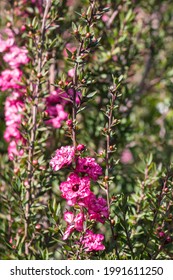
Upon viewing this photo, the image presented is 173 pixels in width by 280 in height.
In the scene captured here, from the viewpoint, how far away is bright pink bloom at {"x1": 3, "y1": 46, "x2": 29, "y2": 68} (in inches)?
82.9

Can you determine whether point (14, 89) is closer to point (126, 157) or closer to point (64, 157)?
point (64, 157)

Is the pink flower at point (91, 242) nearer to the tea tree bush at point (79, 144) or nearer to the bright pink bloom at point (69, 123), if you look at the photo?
the tea tree bush at point (79, 144)

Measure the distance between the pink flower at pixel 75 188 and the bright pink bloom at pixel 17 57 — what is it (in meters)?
0.80

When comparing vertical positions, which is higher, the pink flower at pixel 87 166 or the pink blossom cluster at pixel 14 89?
the pink blossom cluster at pixel 14 89

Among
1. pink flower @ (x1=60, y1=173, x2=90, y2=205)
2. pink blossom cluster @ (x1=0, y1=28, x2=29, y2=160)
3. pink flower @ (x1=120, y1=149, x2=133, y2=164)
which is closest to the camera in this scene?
pink flower @ (x1=60, y1=173, x2=90, y2=205)

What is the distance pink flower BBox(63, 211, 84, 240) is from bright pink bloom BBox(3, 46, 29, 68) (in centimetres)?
84

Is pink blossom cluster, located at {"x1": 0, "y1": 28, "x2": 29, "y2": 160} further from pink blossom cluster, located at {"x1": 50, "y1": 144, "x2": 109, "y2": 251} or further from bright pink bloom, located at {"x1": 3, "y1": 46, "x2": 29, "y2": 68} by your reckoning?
pink blossom cluster, located at {"x1": 50, "y1": 144, "x2": 109, "y2": 251}

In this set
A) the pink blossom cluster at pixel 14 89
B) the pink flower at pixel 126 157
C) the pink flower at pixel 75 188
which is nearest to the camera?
the pink flower at pixel 75 188

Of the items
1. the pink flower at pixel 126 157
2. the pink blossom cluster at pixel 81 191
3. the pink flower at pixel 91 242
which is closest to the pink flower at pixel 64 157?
the pink blossom cluster at pixel 81 191

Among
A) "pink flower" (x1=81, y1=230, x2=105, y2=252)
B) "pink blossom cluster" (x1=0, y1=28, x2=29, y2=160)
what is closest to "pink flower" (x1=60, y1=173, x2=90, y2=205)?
"pink flower" (x1=81, y1=230, x2=105, y2=252)

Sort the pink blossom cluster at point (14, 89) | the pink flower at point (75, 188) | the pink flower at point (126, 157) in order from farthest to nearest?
the pink flower at point (126, 157) < the pink blossom cluster at point (14, 89) < the pink flower at point (75, 188)

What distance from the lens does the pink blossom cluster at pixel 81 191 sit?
1.48m

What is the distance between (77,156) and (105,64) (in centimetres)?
100
